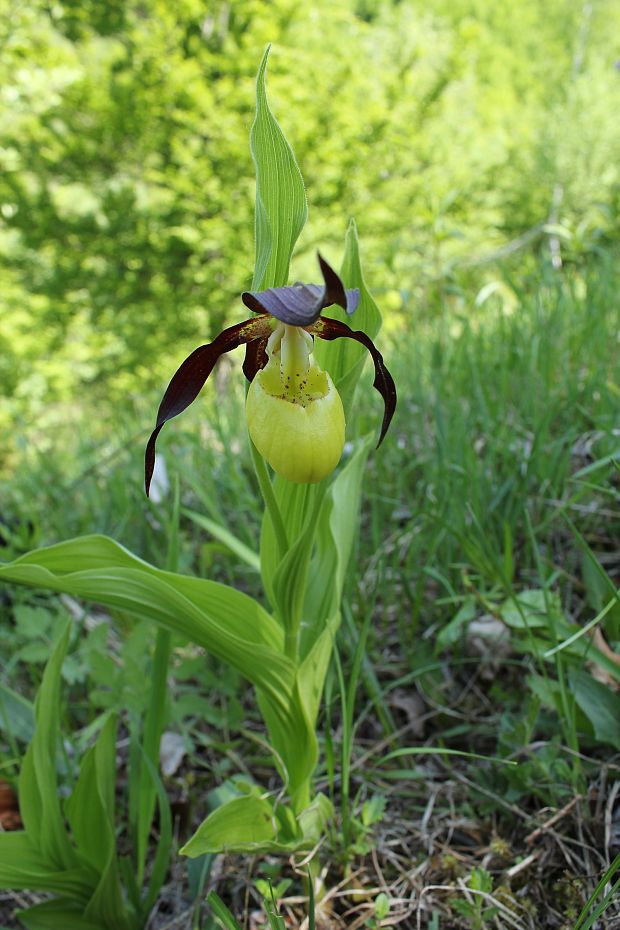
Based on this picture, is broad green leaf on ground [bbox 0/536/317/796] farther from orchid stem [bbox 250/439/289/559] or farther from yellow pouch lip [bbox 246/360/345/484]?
Answer: yellow pouch lip [bbox 246/360/345/484]

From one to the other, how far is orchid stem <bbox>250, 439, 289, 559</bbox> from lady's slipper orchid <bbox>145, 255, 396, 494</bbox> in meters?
0.04

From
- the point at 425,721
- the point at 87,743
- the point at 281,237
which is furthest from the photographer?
the point at 87,743

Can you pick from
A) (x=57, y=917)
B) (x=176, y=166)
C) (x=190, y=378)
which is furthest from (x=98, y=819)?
(x=176, y=166)

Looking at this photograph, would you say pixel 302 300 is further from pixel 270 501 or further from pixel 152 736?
pixel 152 736

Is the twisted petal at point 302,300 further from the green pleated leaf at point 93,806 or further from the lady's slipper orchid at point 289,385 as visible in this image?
the green pleated leaf at point 93,806

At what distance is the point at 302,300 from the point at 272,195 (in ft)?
0.53

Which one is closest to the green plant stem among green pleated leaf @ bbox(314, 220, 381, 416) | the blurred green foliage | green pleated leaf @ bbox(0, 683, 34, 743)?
green pleated leaf @ bbox(0, 683, 34, 743)

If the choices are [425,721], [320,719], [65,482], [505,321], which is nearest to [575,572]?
[425,721]

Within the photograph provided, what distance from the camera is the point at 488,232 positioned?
36.1 ft

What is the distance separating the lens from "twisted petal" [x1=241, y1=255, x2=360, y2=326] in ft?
1.84

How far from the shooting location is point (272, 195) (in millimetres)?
658

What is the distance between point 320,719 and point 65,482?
A: 5.07 ft

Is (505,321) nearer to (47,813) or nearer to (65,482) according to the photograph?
(65,482)

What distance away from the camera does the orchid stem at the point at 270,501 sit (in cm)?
68
